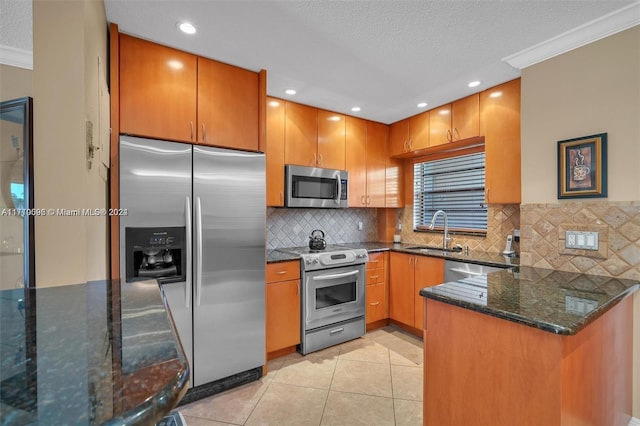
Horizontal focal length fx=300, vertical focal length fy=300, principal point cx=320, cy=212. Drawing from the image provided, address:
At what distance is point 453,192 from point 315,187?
5.39 ft

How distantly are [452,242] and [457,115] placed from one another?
1390mm

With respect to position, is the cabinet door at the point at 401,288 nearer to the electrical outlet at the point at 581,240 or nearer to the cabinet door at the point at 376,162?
the cabinet door at the point at 376,162

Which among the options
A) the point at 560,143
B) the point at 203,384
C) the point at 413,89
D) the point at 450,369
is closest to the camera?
the point at 450,369

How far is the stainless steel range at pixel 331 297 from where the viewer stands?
283 centimetres

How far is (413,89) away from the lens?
2826 millimetres

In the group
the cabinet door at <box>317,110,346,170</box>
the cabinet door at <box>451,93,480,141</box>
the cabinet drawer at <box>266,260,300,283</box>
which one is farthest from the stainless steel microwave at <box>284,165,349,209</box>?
the cabinet door at <box>451,93,480,141</box>

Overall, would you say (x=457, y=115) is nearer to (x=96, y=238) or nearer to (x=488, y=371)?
(x=488, y=371)

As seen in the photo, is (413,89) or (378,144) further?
(378,144)

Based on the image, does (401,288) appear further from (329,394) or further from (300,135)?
(300,135)

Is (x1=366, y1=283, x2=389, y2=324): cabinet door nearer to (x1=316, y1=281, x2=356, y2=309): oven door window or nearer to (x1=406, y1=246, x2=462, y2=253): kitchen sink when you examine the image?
(x1=316, y1=281, x2=356, y2=309): oven door window

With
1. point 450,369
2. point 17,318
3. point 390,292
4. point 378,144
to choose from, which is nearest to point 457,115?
point 378,144

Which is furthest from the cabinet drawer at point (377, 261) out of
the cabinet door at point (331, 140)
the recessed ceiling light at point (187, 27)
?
the recessed ceiling light at point (187, 27)

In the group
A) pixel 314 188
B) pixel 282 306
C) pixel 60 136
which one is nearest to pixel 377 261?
pixel 314 188

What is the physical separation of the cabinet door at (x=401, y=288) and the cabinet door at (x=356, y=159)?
79cm
